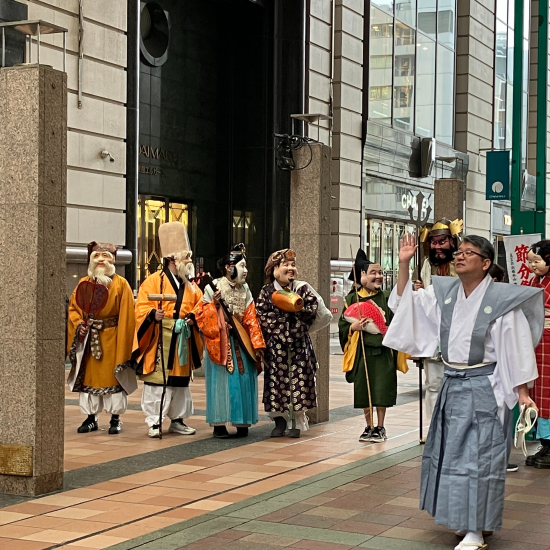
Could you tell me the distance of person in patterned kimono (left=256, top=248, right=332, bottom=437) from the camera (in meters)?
9.98

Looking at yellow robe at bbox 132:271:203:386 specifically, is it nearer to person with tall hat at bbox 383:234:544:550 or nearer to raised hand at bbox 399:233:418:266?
raised hand at bbox 399:233:418:266

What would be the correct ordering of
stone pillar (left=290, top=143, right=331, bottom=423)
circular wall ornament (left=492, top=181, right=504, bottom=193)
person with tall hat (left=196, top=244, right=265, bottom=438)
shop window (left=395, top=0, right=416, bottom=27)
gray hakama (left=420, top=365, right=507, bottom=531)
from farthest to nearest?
shop window (left=395, top=0, right=416, bottom=27)
circular wall ornament (left=492, top=181, right=504, bottom=193)
stone pillar (left=290, top=143, right=331, bottom=423)
person with tall hat (left=196, top=244, right=265, bottom=438)
gray hakama (left=420, top=365, right=507, bottom=531)

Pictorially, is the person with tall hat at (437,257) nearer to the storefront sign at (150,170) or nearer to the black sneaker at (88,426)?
the black sneaker at (88,426)

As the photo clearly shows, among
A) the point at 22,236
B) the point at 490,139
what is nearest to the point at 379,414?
the point at 22,236

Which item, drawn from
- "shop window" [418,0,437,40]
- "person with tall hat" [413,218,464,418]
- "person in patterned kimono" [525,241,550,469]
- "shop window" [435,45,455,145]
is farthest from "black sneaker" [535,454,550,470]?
"shop window" [435,45,455,145]

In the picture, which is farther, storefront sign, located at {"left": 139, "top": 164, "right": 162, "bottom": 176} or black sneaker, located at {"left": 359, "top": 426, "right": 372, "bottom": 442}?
storefront sign, located at {"left": 139, "top": 164, "right": 162, "bottom": 176}

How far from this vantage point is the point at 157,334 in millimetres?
10070

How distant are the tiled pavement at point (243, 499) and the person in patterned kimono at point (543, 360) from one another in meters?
0.47

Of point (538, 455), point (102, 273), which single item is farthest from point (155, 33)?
point (538, 455)

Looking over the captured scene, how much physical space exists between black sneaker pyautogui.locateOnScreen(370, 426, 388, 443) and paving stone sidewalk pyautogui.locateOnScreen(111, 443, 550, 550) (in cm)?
168

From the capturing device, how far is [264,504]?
6.88 m

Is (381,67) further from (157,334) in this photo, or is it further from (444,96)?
(157,334)

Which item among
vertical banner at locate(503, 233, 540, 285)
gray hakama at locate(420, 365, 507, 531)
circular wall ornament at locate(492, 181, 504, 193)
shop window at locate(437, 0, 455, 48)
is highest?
shop window at locate(437, 0, 455, 48)

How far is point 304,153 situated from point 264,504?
200 inches
